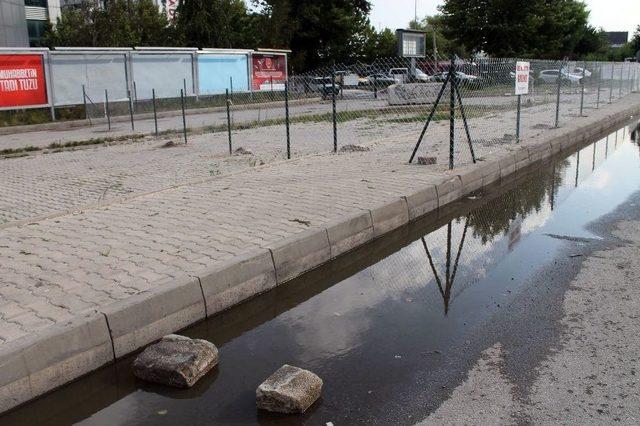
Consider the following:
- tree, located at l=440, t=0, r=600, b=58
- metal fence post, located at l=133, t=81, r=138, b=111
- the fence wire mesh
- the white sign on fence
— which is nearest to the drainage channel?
the fence wire mesh

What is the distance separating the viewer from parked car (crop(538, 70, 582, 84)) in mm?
18609

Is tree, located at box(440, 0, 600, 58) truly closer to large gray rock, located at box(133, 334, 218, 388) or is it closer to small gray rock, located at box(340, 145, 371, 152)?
small gray rock, located at box(340, 145, 371, 152)

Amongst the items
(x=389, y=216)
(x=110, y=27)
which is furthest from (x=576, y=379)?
(x=110, y=27)

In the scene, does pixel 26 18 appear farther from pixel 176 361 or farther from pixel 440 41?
pixel 176 361

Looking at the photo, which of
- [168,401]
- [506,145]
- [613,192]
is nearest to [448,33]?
[506,145]

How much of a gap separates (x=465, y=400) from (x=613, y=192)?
22.9ft

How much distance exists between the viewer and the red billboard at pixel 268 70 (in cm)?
3303

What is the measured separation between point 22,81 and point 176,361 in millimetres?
21753

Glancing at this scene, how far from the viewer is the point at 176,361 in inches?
158

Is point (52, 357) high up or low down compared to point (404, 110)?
down

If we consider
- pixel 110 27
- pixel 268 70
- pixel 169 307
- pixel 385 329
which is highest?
pixel 110 27

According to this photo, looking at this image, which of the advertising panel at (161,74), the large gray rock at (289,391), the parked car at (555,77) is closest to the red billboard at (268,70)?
the advertising panel at (161,74)

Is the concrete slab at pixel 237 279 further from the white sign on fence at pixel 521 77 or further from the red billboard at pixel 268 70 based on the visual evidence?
the red billboard at pixel 268 70

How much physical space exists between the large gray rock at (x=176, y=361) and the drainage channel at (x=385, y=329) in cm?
7
